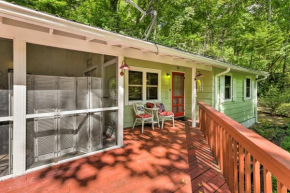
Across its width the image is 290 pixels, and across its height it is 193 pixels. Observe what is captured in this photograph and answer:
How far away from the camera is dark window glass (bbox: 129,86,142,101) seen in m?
4.91

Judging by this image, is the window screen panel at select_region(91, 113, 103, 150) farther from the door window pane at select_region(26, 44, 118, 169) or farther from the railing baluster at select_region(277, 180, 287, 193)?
the railing baluster at select_region(277, 180, 287, 193)

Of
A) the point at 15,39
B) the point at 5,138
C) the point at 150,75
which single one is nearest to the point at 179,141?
the point at 150,75

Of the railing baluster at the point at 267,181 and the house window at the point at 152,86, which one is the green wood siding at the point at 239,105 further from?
the railing baluster at the point at 267,181

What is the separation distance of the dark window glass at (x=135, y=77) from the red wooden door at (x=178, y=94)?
66.3 inches

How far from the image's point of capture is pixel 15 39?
1991 mm

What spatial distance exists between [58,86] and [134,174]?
6.44ft

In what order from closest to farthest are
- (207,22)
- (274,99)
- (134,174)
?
(134,174)
(274,99)
(207,22)

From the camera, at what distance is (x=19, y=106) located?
2059 millimetres

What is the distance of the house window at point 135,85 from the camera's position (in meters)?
4.89

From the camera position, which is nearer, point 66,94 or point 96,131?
point 66,94

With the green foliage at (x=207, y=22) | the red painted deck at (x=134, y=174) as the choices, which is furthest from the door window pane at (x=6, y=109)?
the green foliage at (x=207, y=22)

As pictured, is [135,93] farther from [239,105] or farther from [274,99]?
[274,99]

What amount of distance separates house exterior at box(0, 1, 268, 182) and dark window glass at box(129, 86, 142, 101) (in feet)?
5.29

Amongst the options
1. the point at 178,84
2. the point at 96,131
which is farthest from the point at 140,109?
the point at 178,84
